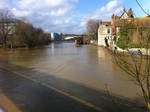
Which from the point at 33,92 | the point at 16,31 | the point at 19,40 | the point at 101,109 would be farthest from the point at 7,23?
the point at 101,109

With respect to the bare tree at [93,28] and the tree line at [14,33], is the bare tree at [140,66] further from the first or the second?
the bare tree at [93,28]

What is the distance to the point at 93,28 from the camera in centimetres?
4975

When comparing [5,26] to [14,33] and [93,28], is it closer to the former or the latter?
[14,33]

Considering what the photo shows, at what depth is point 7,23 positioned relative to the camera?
1312 inches

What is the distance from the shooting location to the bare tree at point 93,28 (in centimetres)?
4962

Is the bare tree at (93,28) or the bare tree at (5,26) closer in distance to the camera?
the bare tree at (5,26)

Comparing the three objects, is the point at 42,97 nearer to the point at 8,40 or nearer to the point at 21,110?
the point at 21,110

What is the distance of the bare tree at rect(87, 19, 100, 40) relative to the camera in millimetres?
49625

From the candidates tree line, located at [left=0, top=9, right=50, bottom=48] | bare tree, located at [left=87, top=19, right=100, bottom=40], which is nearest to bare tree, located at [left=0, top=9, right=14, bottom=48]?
tree line, located at [left=0, top=9, right=50, bottom=48]

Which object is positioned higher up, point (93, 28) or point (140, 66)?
point (93, 28)

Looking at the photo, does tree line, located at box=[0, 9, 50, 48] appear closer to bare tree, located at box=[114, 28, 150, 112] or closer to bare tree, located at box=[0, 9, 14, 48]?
bare tree, located at box=[0, 9, 14, 48]

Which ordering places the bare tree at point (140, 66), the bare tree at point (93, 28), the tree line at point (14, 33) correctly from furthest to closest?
the bare tree at point (93, 28), the tree line at point (14, 33), the bare tree at point (140, 66)

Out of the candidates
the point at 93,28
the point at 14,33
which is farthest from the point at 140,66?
the point at 93,28

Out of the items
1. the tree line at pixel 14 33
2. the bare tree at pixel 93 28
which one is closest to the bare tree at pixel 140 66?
the tree line at pixel 14 33
